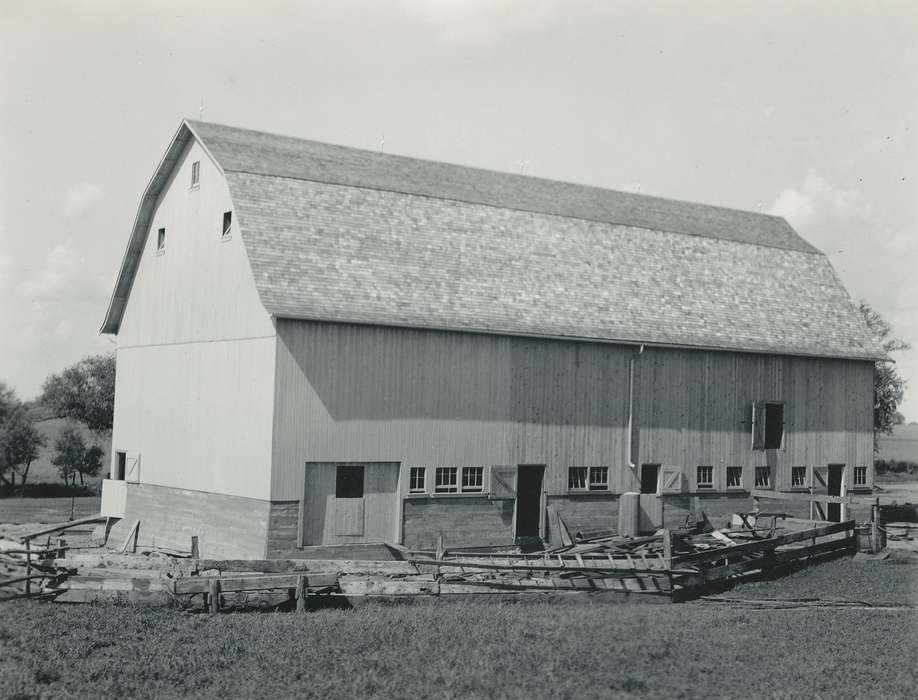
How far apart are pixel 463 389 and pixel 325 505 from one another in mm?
4745

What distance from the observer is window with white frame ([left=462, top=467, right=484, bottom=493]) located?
26947 mm

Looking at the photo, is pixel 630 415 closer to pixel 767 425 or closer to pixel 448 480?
pixel 767 425

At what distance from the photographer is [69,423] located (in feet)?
252

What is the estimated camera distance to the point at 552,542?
2788 cm

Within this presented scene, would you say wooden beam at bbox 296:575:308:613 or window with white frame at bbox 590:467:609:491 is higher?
window with white frame at bbox 590:467:609:491

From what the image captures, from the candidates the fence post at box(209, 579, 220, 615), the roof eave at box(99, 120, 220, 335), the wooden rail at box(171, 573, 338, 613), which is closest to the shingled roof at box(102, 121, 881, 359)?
the roof eave at box(99, 120, 220, 335)

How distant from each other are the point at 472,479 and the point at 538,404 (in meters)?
2.83

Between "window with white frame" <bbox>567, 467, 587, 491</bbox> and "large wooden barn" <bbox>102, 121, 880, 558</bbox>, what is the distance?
94 mm

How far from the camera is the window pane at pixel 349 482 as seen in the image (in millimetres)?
25391

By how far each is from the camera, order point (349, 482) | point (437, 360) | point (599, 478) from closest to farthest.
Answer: point (349, 482) < point (437, 360) < point (599, 478)

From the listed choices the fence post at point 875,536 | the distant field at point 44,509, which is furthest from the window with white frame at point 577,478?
the distant field at point 44,509

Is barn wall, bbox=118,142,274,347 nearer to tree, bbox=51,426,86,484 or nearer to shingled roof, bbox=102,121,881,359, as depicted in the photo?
shingled roof, bbox=102,121,881,359

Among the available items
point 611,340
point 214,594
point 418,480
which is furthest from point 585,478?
point 214,594

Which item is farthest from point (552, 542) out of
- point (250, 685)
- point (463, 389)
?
point (250, 685)
